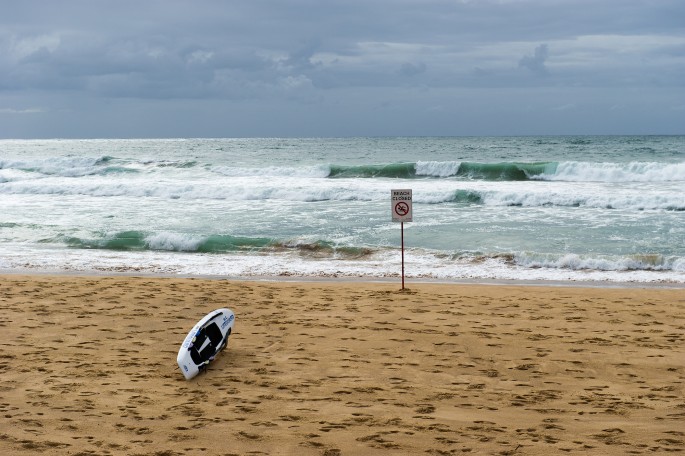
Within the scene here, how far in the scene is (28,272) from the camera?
46.1 feet

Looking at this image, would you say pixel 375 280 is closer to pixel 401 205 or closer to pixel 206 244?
pixel 401 205

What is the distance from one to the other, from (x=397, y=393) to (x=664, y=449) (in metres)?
2.29

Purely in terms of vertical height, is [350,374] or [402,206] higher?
[402,206]

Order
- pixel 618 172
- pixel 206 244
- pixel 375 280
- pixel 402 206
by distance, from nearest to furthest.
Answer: pixel 402 206, pixel 375 280, pixel 206 244, pixel 618 172

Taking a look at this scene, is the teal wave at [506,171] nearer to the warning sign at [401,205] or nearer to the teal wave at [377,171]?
the teal wave at [377,171]

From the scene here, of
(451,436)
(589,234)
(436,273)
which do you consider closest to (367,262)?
(436,273)

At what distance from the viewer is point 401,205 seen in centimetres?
1148

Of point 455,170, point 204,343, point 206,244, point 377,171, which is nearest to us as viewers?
point 204,343

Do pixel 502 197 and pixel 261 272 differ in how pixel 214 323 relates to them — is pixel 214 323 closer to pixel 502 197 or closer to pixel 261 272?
pixel 261 272

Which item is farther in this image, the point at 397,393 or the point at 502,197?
the point at 502,197

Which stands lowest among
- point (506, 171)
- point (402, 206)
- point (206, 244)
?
Result: point (206, 244)

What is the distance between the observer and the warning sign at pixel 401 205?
11469 millimetres

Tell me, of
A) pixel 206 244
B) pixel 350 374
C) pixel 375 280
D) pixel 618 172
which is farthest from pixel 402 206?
pixel 618 172

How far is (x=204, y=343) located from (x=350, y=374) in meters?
1.55
